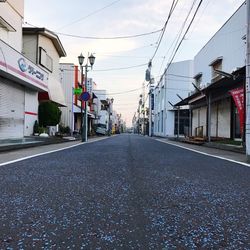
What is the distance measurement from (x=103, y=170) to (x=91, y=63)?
19684 millimetres

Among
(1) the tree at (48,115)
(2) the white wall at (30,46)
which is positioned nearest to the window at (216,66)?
(1) the tree at (48,115)

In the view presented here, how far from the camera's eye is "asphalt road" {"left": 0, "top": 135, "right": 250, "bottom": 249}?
9.68 feet

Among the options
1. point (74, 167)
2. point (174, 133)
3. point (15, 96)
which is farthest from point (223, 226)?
point (174, 133)

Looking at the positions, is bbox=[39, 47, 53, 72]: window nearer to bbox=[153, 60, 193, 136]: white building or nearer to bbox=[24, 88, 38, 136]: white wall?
bbox=[24, 88, 38, 136]: white wall

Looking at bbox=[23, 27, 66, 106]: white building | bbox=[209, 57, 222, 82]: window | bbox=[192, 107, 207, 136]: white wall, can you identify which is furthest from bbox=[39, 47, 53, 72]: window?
bbox=[192, 107, 207, 136]: white wall

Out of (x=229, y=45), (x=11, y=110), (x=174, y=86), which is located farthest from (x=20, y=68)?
(x=174, y=86)

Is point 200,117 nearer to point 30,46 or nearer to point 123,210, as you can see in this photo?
point 30,46

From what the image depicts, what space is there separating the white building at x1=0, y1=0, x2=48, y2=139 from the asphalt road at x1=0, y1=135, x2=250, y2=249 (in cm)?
1045

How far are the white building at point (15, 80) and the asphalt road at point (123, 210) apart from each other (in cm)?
1045

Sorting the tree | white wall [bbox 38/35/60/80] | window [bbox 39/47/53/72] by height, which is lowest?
the tree

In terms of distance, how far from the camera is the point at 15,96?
61.2 feet

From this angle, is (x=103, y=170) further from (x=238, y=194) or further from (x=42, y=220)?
(x=42, y=220)

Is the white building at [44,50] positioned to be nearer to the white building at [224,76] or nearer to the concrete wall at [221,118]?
the white building at [224,76]

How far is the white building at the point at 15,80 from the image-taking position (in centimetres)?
1641
